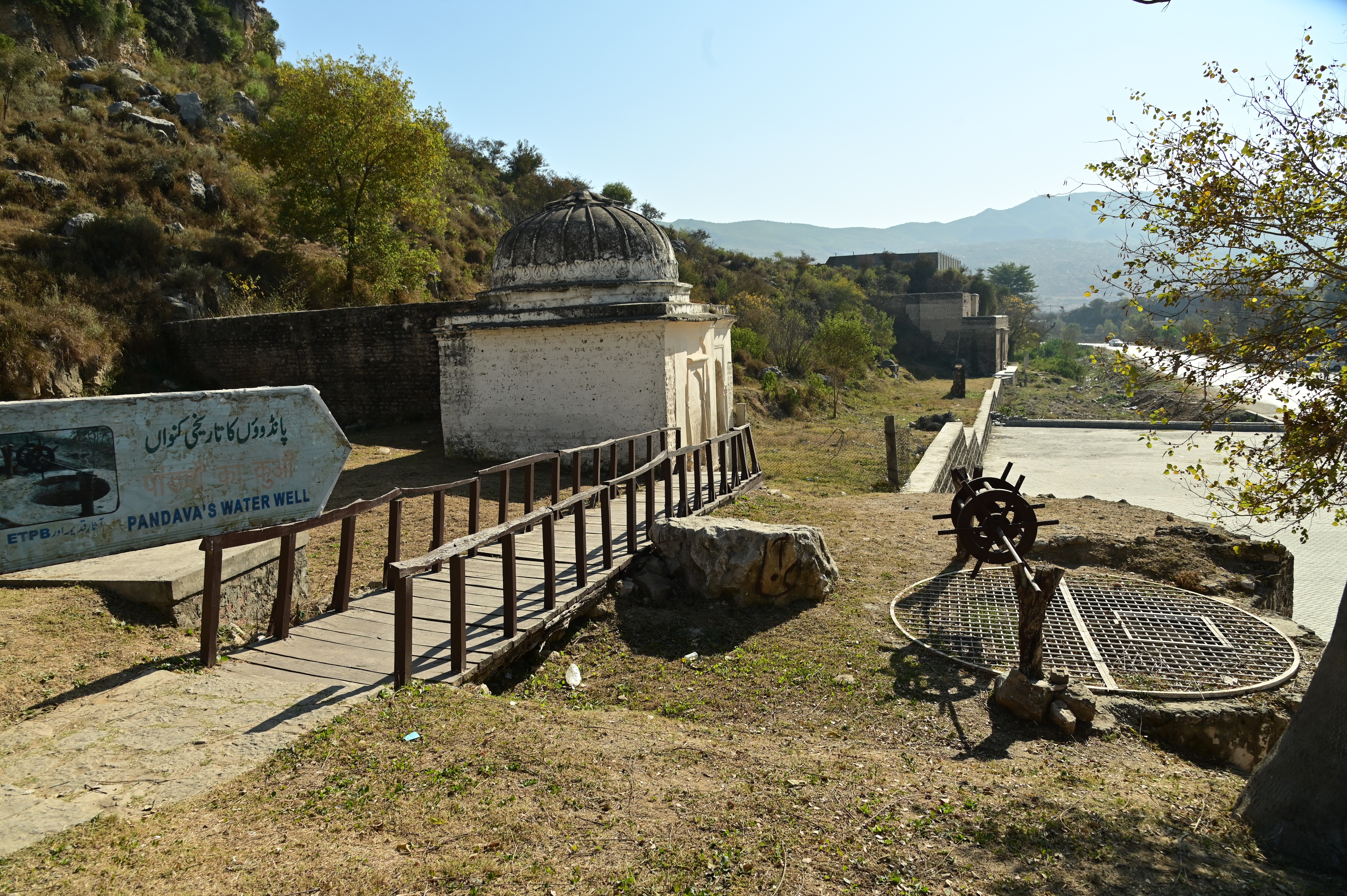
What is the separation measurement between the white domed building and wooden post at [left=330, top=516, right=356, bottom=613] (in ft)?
23.8

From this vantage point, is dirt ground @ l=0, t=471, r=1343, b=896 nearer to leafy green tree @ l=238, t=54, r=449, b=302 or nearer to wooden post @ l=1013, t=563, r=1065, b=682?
wooden post @ l=1013, t=563, r=1065, b=682

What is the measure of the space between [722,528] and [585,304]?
666cm

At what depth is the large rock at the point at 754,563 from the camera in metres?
7.18

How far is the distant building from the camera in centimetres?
6034

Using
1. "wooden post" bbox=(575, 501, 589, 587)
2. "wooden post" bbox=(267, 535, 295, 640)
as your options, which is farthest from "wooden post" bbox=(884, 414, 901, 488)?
"wooden post" bbox=(267, 535, 295, 640)

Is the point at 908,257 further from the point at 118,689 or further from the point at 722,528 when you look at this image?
the point at 118,689

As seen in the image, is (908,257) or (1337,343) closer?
(1337,343)

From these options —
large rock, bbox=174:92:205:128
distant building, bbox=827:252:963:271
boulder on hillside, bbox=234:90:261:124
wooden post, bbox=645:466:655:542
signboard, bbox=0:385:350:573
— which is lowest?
wooden post, bbox=645:466:655:542

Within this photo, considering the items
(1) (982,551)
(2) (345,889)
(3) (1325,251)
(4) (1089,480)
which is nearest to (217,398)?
(2) (345,889)

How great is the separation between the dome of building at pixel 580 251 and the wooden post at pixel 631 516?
608 centimetres

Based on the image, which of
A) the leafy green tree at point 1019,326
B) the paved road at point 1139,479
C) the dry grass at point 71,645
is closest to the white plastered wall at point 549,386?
the paved road at point 1139,479

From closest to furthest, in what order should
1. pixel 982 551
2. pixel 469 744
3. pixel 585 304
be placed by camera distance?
pixel 469 744 → pixel 982 551 → pixel 585 304

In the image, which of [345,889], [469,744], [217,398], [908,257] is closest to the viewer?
[345,889]

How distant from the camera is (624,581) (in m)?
7.42
